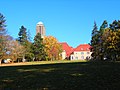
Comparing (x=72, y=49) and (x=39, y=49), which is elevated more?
(x=72, y=49)

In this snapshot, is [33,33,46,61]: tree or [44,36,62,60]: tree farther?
[44,36,62,60]: tree

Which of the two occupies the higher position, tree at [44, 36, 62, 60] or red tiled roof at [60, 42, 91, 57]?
red tiled roof at [60, 42, 91, 57]

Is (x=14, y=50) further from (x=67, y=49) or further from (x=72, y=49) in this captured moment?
(x=72, y=49)

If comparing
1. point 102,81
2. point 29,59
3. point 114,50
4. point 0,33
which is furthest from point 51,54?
point 102,81

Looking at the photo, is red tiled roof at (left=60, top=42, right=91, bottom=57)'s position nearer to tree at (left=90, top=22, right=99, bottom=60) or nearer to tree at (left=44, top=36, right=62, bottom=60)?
tree at (left=44, top=36, right=62, bottom=60)

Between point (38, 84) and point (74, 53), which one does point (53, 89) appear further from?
point (74, 53)

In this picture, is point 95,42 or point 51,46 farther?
point 51,46

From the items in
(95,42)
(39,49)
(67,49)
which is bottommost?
(39,49)

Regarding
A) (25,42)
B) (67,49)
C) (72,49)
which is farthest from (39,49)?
(72,49)

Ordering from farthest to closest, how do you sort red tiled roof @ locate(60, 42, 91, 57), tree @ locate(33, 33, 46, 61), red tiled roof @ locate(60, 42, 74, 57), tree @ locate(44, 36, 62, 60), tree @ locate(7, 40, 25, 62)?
red tiled roof @ locate(60, 42, 74, 57)
red tiled roof @ locate(60, 42, 91, 57)
tree @ locate(44, 36, 62, 60)
tree @ locate(33, 33, 46, 61)
tree @ locate(7, 40, 25, 62)

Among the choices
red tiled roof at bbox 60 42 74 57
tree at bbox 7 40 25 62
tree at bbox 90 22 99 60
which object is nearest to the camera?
tree at bbox 7 40 25 62

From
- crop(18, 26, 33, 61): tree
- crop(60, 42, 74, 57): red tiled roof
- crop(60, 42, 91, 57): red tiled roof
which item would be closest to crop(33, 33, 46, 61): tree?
crop(18, 26, 33, 61): tree

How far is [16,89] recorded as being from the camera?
12.6 metres

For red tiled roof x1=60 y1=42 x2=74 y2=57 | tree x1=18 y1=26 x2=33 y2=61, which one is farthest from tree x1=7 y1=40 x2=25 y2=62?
red tiled roof x1=60 y1=42 x2=74 y2=57
